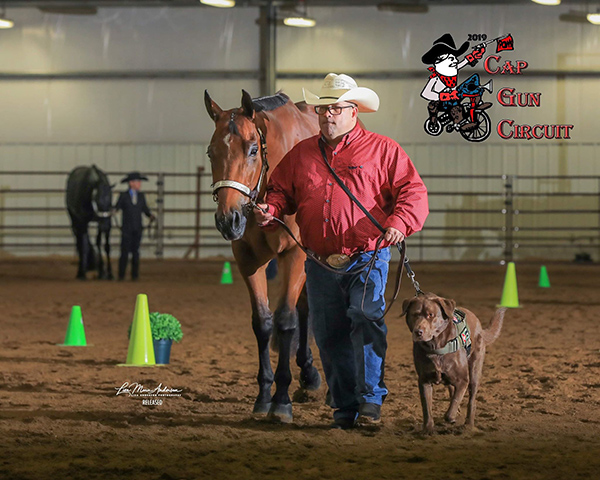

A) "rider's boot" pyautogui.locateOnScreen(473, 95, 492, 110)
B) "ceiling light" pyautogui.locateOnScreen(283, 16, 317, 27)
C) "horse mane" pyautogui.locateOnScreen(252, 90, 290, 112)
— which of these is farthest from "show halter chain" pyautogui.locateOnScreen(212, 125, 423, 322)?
"ceiling light" pyautogui.locateOnScreen(283, 16, 317, 27)

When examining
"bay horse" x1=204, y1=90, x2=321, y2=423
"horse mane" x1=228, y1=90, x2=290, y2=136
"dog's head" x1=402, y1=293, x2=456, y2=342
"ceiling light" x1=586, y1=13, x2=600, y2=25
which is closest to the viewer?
"dog's head" x1=402, y1=293, x2=456, y2=342

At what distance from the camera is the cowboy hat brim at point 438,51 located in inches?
766

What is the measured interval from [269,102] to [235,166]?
1.12 meters

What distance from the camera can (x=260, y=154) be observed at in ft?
15.0

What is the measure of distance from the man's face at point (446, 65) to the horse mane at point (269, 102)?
44.8ft

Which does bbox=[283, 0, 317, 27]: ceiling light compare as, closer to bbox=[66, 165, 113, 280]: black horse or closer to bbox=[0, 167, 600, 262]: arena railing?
bbox=[0, 167, 600, 262]: arena railing

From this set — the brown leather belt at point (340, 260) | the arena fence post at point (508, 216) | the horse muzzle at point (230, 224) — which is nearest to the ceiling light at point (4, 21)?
the arena fence post at point (508, 216)

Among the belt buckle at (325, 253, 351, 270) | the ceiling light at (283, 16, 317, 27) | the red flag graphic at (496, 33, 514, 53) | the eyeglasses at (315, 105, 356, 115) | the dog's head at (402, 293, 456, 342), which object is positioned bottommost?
the dog's head at (402, 293, 456, 342)

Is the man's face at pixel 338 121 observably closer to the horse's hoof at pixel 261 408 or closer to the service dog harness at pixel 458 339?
the service dog harness at pixel 458 339

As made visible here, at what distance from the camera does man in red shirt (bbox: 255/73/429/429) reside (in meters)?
4.10

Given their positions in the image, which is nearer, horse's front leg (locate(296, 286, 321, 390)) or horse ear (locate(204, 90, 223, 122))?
horse ear (locate(204, 90, 223, 122))

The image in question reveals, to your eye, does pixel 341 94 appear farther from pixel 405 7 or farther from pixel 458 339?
pixel 405 7

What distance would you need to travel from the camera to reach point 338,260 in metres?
4.14

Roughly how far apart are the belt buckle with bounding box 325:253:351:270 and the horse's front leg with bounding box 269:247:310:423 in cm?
72
